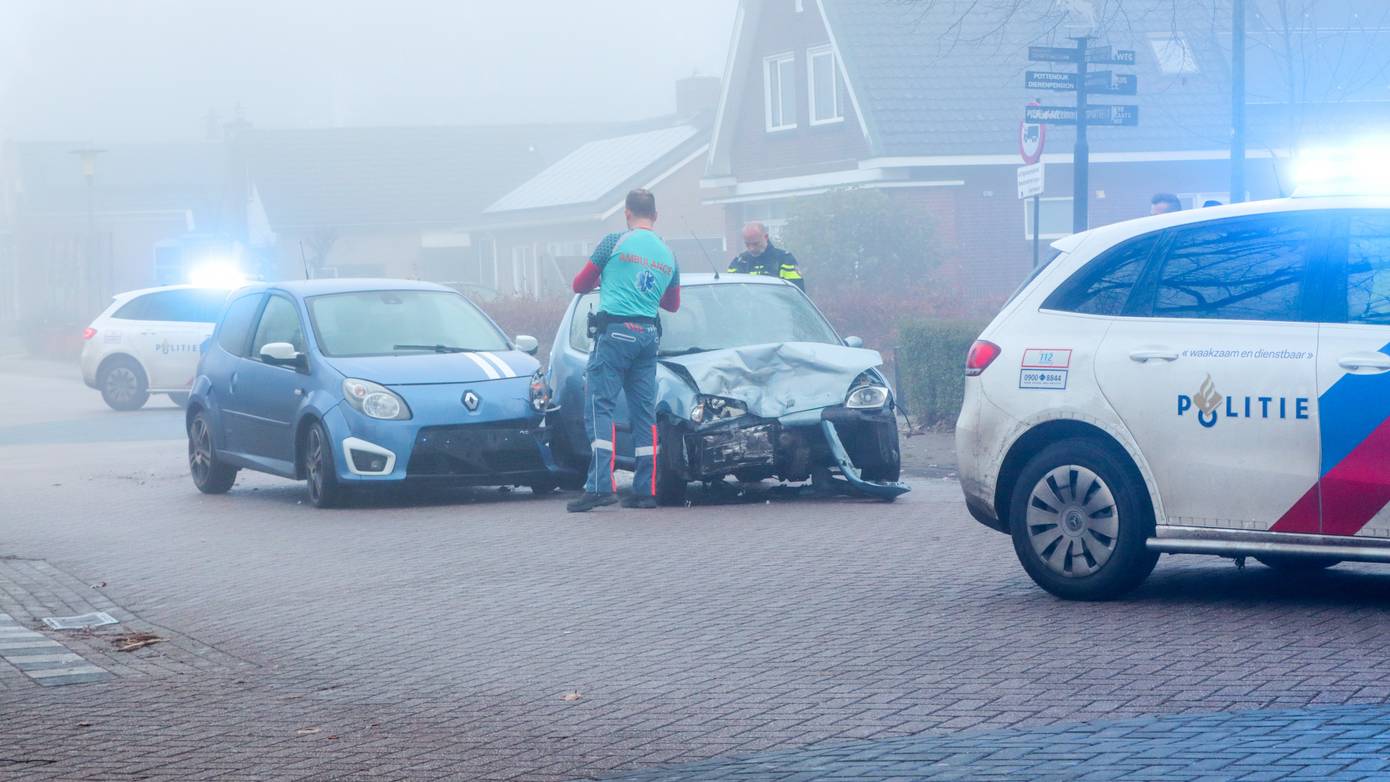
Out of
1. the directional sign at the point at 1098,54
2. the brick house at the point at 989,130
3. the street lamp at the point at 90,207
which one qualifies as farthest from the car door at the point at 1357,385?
the street lamp at the point at 90,207

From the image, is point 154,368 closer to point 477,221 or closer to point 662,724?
point 662,724

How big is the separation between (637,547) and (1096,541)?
10.3 ft

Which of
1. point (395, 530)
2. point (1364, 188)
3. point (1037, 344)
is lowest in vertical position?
point (395, 530)

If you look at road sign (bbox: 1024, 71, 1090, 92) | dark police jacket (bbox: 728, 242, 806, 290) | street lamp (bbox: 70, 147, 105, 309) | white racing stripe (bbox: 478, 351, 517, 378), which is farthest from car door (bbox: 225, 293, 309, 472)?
street lamp (bbox: 70, 147, 105, 309)

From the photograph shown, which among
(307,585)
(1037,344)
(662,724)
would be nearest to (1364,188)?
(1037,344)

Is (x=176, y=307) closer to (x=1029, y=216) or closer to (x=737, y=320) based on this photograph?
(x=737, y=320)

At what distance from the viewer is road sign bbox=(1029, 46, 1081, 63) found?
53.2 ft

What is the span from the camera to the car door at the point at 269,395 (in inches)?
515

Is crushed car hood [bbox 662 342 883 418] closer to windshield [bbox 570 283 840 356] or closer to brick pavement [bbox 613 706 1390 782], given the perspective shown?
windshield [bbox 570 283 840 356]

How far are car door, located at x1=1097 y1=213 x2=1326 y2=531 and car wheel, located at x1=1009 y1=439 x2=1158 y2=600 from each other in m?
0.15

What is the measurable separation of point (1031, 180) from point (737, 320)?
605cm

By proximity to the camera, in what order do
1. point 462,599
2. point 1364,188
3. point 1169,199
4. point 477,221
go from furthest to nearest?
point 477,221 < point 1169,199 < point 462,599 < point 1364,188

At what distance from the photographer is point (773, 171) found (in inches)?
1479

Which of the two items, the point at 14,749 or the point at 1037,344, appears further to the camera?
the point at 1037,344
